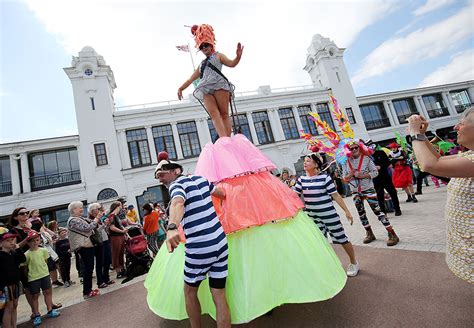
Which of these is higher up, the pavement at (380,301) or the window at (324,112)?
the window at (324,112)

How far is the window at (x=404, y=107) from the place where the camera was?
2793 centimetres

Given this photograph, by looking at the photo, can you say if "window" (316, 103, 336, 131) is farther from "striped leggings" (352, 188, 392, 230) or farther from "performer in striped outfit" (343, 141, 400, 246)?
"striped leggings" (352, 188, 392, 230)

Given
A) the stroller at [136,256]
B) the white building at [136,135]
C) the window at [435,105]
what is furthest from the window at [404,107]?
the stroller at [136,256]

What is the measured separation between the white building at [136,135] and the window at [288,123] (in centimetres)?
10

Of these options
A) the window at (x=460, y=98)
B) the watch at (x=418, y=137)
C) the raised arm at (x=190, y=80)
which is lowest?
the watch at (x=418, y=137)

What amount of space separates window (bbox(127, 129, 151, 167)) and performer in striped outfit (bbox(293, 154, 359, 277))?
17.5 metres

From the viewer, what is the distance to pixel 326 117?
2473cm

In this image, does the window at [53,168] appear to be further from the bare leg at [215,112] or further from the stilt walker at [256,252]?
the stilt walker at [256,252]

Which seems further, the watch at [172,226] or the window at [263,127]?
the window at [263,127]

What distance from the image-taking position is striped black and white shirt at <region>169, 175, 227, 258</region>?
6.90ft

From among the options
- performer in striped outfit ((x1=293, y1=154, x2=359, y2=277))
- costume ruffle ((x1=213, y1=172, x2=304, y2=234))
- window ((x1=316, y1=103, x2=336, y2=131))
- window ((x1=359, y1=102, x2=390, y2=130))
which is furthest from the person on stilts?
window ((x1=359, y1=102, x2=390, y2=130))

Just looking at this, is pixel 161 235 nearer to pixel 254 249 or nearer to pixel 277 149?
pixel 254 249

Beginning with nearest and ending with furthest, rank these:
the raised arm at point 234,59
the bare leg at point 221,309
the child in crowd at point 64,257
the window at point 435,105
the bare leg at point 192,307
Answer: the bare leg at point 221,309 → the bare leg at point 192,307 → the raised arm at point 234,59 → the child in crowd at point 64,257 → the window at point 435,105

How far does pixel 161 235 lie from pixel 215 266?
6599mm
